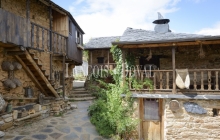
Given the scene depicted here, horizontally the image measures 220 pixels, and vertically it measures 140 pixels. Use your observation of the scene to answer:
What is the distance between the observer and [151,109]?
7215 millimetres

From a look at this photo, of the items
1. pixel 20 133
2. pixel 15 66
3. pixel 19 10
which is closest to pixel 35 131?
pixel 20 133

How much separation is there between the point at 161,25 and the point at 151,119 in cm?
655

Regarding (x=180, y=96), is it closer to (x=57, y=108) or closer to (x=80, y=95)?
(x=57, y=108)

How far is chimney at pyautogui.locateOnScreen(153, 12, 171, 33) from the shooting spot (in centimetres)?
Result: 1029

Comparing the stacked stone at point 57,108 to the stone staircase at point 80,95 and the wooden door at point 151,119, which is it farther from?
the wooden door at point 151,119

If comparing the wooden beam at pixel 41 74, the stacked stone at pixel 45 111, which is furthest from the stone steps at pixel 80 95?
the stacked stone at pixel 45 111

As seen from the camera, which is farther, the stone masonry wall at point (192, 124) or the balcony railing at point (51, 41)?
the balcony railing at point (51, 41)

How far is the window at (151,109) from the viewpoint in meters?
7.18

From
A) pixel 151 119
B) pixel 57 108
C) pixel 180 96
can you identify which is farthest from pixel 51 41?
pixel 180 96

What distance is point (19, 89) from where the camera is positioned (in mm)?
6652

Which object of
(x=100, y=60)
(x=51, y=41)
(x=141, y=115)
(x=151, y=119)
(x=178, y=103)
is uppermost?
(x=51, y=41)

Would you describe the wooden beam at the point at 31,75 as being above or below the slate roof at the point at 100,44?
below

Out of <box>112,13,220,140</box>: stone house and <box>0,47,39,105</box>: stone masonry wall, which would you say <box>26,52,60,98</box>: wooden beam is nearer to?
<box>0,47,39,105</box>: stone masonry wall

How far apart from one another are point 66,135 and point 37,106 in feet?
7.71
